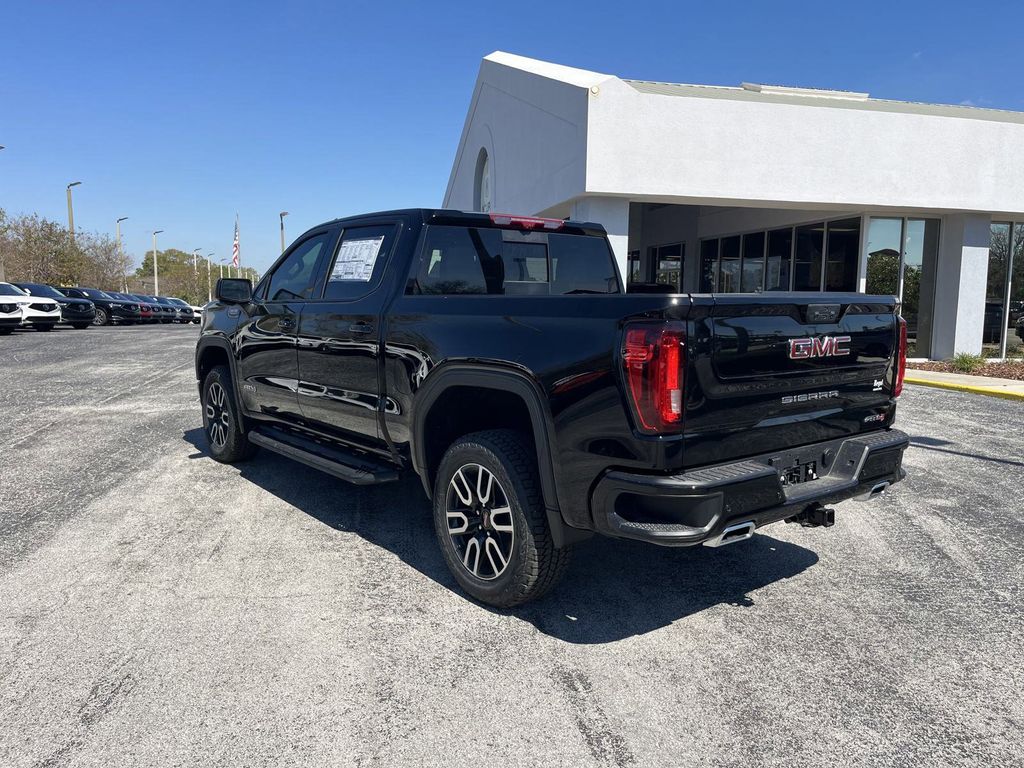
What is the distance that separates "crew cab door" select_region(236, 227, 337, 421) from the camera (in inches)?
204

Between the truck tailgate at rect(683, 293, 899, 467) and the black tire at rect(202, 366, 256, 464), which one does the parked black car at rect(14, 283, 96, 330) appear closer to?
the black tire at rect(202, 366, 256, 464)

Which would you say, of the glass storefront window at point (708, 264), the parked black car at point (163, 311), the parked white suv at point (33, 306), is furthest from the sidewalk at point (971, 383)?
the parked black car at point (163, 311)

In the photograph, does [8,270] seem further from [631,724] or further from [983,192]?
[631,724]

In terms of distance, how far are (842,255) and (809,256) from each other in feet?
3.40

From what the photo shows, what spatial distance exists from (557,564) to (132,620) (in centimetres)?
196

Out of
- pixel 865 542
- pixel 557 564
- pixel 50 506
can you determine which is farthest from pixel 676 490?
pixel 50 506

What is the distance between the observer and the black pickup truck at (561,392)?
291 centimetres

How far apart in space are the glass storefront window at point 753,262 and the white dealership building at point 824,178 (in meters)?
0.50

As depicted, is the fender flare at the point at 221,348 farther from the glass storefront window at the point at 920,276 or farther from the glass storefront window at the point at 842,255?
the glass storefront window at the point at 920,276

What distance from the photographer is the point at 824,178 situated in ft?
47.6

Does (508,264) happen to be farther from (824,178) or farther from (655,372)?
(824,178)

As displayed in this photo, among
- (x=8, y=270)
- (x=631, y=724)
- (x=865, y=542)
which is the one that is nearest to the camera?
(x=631, y=724)

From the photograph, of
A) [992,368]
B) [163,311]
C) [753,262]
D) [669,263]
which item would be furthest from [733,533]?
[163,311]

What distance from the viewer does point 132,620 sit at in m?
3.48
